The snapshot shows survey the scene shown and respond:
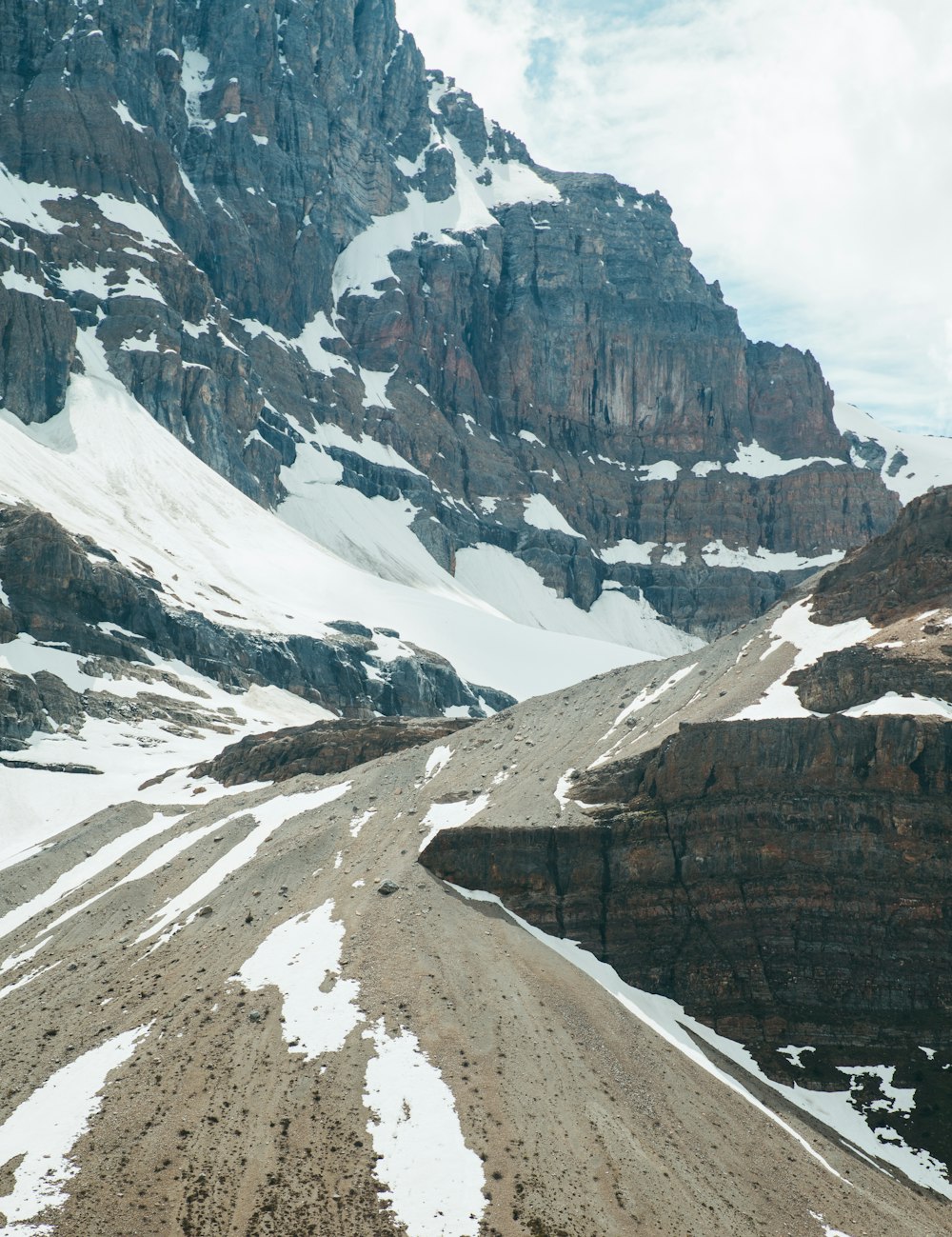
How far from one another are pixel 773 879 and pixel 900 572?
27.3m

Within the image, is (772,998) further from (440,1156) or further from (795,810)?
(440,1156)

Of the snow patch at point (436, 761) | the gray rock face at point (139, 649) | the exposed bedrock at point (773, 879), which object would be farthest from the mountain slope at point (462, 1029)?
the gray rock face at point (139, 649)

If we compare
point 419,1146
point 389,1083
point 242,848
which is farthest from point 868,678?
point 242,848

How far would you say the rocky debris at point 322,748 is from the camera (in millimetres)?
95562

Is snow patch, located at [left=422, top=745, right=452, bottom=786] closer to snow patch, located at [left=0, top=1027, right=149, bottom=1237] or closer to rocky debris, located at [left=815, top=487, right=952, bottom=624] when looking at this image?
rocky debris, located at [left=815, top=487, right=952, bottom=624]

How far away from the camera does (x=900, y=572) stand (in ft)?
258

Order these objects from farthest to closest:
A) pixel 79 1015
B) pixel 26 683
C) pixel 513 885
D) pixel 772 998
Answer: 1. pixel 26 683
2. pixel 513 885
3. pixel 772 998
4. pixel 79 1015

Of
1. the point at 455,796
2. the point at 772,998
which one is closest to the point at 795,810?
the point at 772,998

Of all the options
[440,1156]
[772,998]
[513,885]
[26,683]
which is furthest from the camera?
[26,683]

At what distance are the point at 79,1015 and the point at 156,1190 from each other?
1540 centimetres

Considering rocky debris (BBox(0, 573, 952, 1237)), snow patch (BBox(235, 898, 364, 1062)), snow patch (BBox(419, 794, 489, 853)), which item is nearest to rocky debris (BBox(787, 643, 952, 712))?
rocky debris (BBox(0, 573, 952, 1237))

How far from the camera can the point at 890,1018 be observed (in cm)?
5556

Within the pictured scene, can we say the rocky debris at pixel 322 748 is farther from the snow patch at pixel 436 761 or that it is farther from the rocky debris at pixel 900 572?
the rocky debris at pixel 900 572

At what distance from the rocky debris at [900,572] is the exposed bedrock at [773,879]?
16483 millimetres
